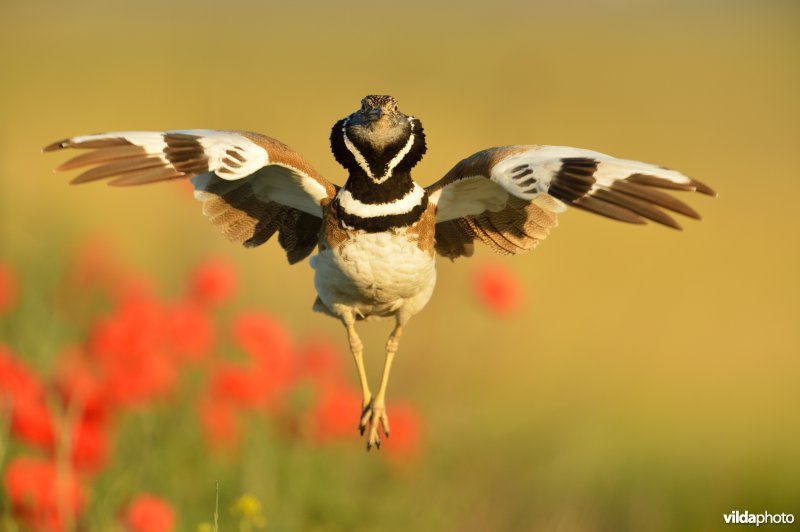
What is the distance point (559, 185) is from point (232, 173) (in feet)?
2.78

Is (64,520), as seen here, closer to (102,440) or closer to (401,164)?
(102,440)

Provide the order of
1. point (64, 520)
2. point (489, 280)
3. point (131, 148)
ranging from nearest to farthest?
point (131, 148) → point (64, 520) → point (489, 280)

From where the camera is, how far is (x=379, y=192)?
2.95 meters

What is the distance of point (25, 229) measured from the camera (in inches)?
312

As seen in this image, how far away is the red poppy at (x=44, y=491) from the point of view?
4168mm

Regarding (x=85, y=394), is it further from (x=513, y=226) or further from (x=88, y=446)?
(x=513, y=226)

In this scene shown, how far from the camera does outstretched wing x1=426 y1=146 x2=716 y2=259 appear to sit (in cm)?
281

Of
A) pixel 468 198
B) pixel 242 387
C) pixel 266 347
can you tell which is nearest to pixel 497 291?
pixel 266 347

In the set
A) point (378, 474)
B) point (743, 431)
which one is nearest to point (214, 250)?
point (378, 474)

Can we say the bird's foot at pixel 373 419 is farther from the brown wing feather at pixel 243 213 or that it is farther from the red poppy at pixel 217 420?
the red poppy at pixel 217 420

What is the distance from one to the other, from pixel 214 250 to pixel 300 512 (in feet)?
7.98

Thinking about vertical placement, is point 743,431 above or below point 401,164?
below

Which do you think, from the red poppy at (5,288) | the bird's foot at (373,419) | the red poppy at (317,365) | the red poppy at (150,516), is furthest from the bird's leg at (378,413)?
the red poppy at (5,288)

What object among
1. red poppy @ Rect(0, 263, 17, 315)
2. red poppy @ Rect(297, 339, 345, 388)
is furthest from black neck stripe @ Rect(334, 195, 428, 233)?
red poppy @ Rect(0, 263, 17, 315)
